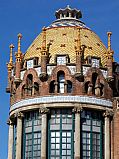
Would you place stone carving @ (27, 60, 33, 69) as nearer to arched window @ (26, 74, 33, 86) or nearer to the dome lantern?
arched window @ (26, 74, 33, 86)

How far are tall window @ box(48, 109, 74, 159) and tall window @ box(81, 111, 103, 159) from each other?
1.21 meters

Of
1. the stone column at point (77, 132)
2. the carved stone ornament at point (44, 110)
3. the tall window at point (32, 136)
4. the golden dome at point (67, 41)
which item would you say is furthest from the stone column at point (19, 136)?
the golden dome at point (67, 41)

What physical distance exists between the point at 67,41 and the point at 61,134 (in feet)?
36.0

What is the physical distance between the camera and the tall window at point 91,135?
59.1 metres

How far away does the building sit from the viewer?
59.2 metres

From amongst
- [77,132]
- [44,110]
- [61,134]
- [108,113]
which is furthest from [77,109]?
[108,113]

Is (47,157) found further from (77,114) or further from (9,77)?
A: (9,77)

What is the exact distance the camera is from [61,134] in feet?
194

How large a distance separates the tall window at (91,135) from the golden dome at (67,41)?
20.5ft

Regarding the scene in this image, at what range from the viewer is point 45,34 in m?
63.9

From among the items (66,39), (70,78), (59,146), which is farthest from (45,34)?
(59,146)

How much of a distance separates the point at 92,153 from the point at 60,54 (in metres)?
10.8

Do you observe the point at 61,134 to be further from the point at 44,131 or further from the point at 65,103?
the point at 65,103

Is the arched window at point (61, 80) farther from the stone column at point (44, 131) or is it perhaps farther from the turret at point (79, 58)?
the stone column at point (44, 131)
